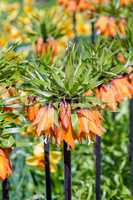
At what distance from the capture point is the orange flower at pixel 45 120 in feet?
8.43

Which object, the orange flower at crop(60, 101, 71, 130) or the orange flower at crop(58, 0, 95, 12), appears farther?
the orange flower at crop(58, 0, 95, 12)

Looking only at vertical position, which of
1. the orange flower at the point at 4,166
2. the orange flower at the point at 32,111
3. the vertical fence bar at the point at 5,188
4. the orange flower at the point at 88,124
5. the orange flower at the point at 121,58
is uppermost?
the orange flower at the point at 121,58

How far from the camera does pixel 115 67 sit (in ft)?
9.72

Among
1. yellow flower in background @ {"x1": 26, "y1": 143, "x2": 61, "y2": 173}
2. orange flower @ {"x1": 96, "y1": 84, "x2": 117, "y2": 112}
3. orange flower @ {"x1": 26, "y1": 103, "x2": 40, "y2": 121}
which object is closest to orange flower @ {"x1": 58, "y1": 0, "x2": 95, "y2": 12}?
yellow flower in background @ {"x1": 26, "y1": 143, "x2": 61, "y2": 173}

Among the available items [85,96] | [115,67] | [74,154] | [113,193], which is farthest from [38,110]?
[74,154]

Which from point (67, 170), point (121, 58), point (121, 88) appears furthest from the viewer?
point (121, 58)

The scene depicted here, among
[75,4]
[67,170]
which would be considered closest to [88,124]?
[67,170]

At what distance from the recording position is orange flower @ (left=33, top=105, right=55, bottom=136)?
2570 millimetres

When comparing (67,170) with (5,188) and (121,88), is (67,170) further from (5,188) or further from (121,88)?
(121,88)

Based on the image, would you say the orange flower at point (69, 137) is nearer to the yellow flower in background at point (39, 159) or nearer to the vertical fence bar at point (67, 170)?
the vertical fence bar at point (67, 170)

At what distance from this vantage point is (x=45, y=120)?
2.58 m

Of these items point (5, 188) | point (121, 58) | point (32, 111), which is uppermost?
point (121, 58)

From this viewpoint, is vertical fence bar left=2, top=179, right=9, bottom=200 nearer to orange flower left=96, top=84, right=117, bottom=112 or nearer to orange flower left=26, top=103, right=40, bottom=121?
orange flower left=26, top=103, right=40, bottom=121

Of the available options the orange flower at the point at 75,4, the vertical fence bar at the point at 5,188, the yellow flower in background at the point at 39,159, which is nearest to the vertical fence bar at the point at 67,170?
the vertical fence bar at the point at 5,188
